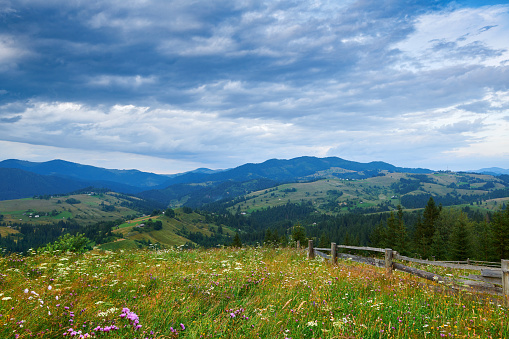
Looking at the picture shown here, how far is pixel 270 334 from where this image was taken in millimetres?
4277

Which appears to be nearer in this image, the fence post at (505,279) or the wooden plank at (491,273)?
the fence post at (505,279)

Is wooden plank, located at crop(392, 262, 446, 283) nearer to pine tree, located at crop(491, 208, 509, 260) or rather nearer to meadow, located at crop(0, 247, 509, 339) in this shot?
meadow, located at crop(0, 247, 509, 339)

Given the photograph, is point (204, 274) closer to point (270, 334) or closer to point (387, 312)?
point (270, 334)

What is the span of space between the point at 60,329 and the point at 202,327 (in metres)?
2.08

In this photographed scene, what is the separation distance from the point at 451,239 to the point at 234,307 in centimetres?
6992

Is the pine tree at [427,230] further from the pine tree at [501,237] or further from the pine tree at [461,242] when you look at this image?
the pine tree at [501,237]

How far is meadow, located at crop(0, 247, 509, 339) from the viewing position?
13.3ft

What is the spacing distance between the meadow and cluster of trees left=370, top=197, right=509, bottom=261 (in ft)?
174

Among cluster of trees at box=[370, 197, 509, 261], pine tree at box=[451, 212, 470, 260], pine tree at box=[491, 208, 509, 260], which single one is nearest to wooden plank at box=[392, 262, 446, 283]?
cluster of trees at box=[370, 197, 509, 261]

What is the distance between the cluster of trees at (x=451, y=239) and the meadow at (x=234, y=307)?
53041 mm

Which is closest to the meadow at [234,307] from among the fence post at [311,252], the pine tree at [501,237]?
the fence post at [311,252]

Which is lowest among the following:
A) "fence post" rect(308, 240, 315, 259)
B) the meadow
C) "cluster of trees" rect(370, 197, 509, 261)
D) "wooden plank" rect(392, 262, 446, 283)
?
"cluster of trees" rect(370, 197, 509, 261)

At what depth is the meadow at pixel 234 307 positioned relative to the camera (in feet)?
13.3

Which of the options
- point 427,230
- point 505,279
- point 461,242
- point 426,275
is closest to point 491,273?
point 505,279
